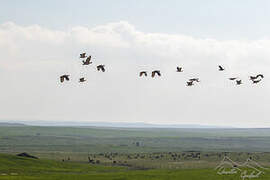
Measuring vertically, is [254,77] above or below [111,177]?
above

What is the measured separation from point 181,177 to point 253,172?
12.7 m

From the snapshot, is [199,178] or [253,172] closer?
[199,178]

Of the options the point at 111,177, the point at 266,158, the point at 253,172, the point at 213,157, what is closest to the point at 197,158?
the point at 213,157

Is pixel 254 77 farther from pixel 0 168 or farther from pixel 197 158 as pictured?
pixel 197 158

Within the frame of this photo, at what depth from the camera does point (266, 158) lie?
112125 mm

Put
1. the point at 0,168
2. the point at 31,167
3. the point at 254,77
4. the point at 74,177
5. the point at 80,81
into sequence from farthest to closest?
the point at 31,167, the point at 0,168, the point at 74,177, the point at 254,77, the point at 80,81

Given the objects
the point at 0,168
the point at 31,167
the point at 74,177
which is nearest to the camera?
the point at 74,177

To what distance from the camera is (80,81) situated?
1532 inches

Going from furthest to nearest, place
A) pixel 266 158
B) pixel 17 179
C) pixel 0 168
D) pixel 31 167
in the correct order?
pixel 266 158, pixel 31 167, pixel 0 168, pixel 17 179

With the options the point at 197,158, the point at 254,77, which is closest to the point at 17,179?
the point at 254,77

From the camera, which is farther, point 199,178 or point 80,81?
point 199,178

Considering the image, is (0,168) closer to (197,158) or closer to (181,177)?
(181,177)

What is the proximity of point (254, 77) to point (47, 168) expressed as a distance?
4880cm

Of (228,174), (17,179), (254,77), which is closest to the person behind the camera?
(254,77)
